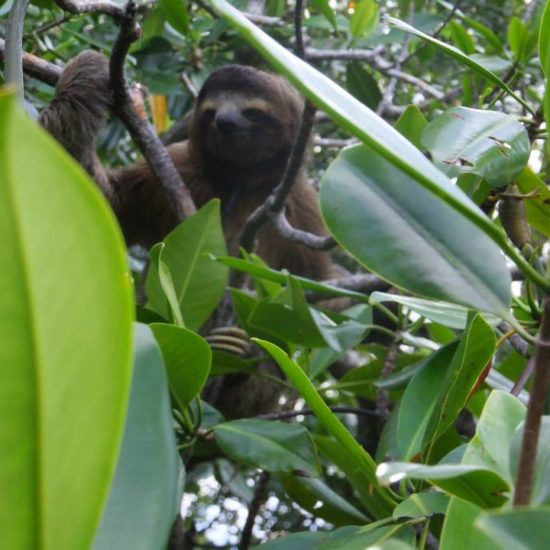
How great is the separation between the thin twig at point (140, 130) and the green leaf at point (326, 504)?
37.4 inches

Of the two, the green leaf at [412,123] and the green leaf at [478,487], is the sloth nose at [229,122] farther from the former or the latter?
the green leaf at [478,487]

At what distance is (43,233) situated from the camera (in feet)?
1.40

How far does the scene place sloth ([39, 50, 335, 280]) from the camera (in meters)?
3.35

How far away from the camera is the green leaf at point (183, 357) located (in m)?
0.86

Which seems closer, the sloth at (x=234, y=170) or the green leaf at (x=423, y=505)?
the green leaf at (x=423, y=505)

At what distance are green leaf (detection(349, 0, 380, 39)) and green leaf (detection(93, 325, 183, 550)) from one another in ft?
8.12

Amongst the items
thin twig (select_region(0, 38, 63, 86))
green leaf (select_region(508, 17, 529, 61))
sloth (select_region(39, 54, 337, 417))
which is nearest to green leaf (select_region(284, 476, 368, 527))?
thin twig (select_region(0, 38, 63, 86))

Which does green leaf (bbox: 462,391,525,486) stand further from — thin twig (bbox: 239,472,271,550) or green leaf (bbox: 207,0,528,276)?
thin twig (bbox: 239,472,271,550)

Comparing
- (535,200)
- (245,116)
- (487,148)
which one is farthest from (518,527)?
(245,116)

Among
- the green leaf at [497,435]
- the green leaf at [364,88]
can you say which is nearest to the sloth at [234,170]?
the green leaf at [364,88]

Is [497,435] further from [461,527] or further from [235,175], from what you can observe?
[235,175]

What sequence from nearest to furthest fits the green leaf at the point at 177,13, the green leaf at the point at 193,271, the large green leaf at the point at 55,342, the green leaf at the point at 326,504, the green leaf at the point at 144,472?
1. the large green leaf at the point at 55,342
2. the green leaf at the point at 144,472
3. the green leaf at the point at 193,271
4. the green leaf at the point at 326,504
5. the green leaf at the point at 177,13

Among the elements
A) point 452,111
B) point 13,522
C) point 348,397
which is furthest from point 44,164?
point 348,397

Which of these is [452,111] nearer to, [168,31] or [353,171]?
[353,171]
